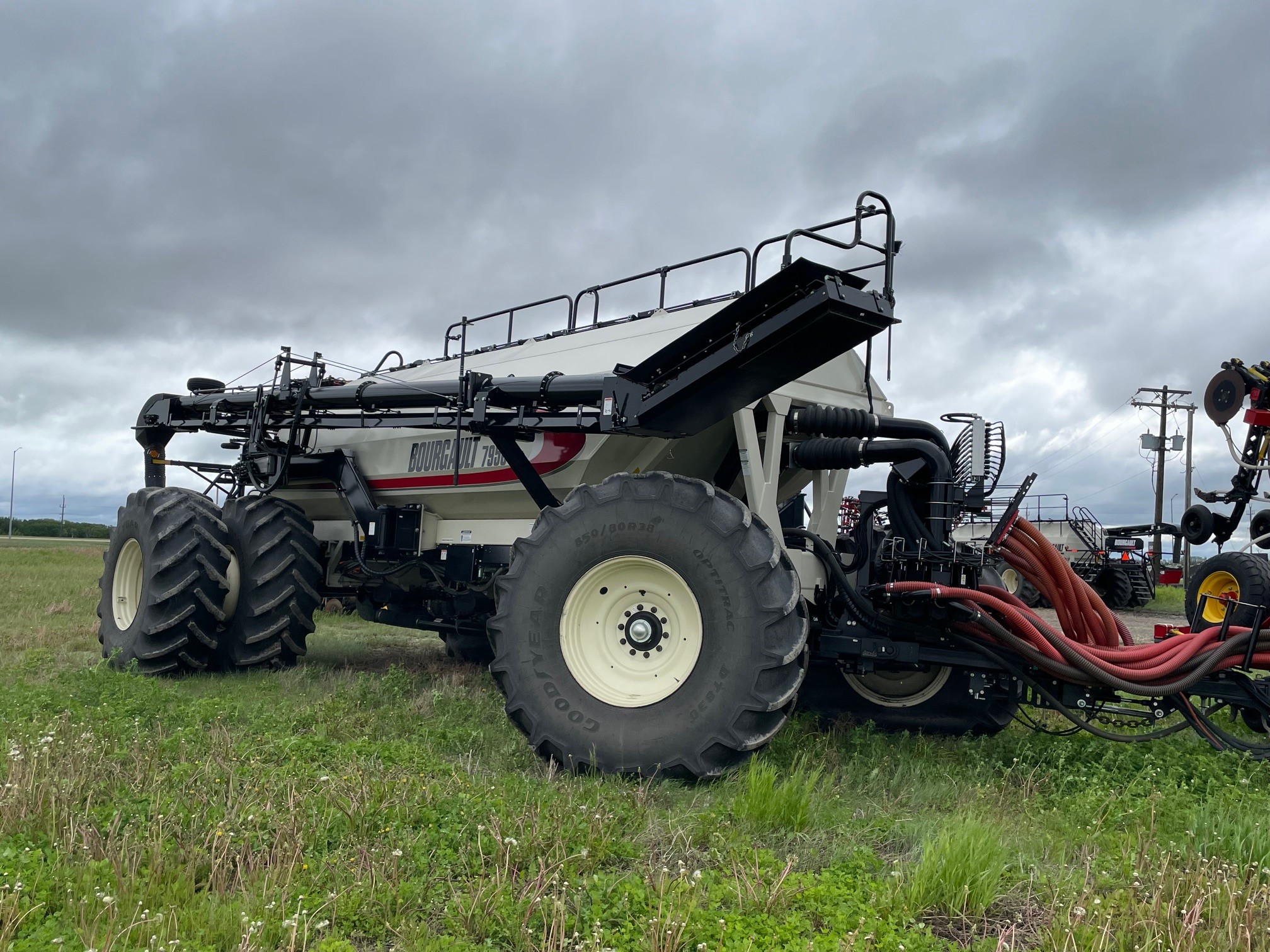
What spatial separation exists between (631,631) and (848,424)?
6.75ft

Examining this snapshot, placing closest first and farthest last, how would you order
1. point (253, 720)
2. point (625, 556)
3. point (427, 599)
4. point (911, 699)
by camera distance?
point (625, 556), point (253, 720), point (911, 699), point (427, 599)

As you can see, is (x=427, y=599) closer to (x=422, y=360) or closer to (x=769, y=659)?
(x=422, y=360)

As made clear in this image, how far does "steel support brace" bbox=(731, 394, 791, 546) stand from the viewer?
18.7 feet

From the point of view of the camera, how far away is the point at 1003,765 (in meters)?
5.06

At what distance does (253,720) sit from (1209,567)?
759cm

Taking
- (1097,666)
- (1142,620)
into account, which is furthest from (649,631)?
(1142,620)

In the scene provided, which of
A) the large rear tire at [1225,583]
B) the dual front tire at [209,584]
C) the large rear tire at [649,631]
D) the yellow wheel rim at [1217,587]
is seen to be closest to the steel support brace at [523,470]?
the large rear tire at [649,631]

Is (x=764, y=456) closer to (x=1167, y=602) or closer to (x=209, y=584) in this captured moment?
(x=209, y=584)

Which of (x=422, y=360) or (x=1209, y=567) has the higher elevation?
(x=422, y=360)

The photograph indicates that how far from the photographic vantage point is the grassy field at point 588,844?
9.28ft

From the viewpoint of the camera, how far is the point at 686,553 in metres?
4.84

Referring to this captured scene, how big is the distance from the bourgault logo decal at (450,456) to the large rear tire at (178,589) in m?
1.70

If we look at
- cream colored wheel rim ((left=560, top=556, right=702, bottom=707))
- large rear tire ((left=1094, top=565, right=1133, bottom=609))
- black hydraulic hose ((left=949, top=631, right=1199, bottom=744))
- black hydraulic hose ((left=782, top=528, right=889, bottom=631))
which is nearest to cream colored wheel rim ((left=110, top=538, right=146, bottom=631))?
cream colored wheel rim ((left=560, top=556, right=702, bottom=707))

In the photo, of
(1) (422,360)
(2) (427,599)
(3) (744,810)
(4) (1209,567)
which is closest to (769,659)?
(3) (744,810)
